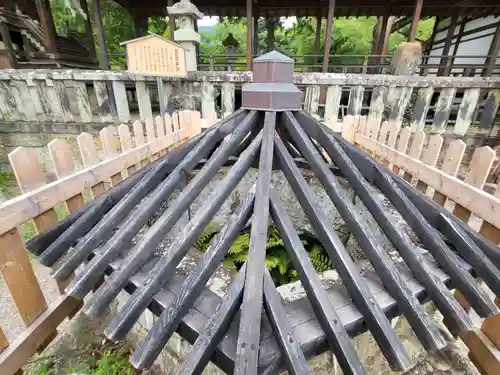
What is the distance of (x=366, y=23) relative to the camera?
14.4m

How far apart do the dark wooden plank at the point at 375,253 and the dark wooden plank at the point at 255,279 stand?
7.6 inches

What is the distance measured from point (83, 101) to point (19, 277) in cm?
461

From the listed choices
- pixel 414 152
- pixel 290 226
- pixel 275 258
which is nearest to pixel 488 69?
pixel 414 152

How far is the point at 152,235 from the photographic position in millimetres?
1116

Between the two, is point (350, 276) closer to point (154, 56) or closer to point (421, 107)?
point (154, 56)

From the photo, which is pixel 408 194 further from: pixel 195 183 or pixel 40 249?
pixel 40 249

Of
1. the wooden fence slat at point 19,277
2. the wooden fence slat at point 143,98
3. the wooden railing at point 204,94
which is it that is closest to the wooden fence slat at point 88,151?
the wooden fence slat at point 19,277

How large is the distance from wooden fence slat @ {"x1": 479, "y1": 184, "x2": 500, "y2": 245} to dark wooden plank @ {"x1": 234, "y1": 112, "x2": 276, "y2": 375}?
4.88ft

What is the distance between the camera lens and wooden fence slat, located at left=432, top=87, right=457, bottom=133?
16.5 feet

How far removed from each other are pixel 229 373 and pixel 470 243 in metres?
1.10

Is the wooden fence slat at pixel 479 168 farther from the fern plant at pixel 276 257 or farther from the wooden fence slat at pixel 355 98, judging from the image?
the wooden fence slat at pixel 355 98

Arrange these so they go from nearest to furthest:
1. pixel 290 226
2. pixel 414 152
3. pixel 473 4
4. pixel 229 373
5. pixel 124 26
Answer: pixel 229 373 → pixel 290 226 → pixel 414 152 → pixel 473 4 → pixel 124 26

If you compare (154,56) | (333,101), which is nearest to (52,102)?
(154,56)

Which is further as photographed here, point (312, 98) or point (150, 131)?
point (312, 98)
